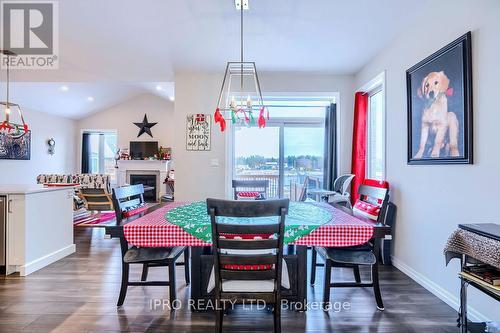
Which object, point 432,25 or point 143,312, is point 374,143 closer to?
point 432,25

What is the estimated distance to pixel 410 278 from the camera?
2803 mm

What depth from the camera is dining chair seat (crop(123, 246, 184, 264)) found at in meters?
2.12

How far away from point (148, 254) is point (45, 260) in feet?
6.01

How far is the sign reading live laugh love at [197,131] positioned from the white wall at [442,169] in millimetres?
2600

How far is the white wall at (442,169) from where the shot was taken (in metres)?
1.88

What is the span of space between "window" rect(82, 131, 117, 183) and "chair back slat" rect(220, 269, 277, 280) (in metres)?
8.99

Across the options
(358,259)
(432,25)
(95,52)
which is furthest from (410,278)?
(95,52)

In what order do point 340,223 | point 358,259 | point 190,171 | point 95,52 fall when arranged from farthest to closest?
point 190,171 < point 95,52 < point 358,259 < point 340,223

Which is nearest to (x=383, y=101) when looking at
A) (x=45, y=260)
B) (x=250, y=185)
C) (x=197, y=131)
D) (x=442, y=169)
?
(x=442, y=169)

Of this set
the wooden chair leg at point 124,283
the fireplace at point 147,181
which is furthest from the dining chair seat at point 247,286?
the fireplace at point 147,181

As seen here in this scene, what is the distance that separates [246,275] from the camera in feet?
5.18

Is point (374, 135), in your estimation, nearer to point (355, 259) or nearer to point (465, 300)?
point (355, 259)

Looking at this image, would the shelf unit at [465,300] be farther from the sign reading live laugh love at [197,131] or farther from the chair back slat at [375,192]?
the sign reading live laugh love at [197,131]

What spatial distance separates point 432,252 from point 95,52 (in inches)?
184
